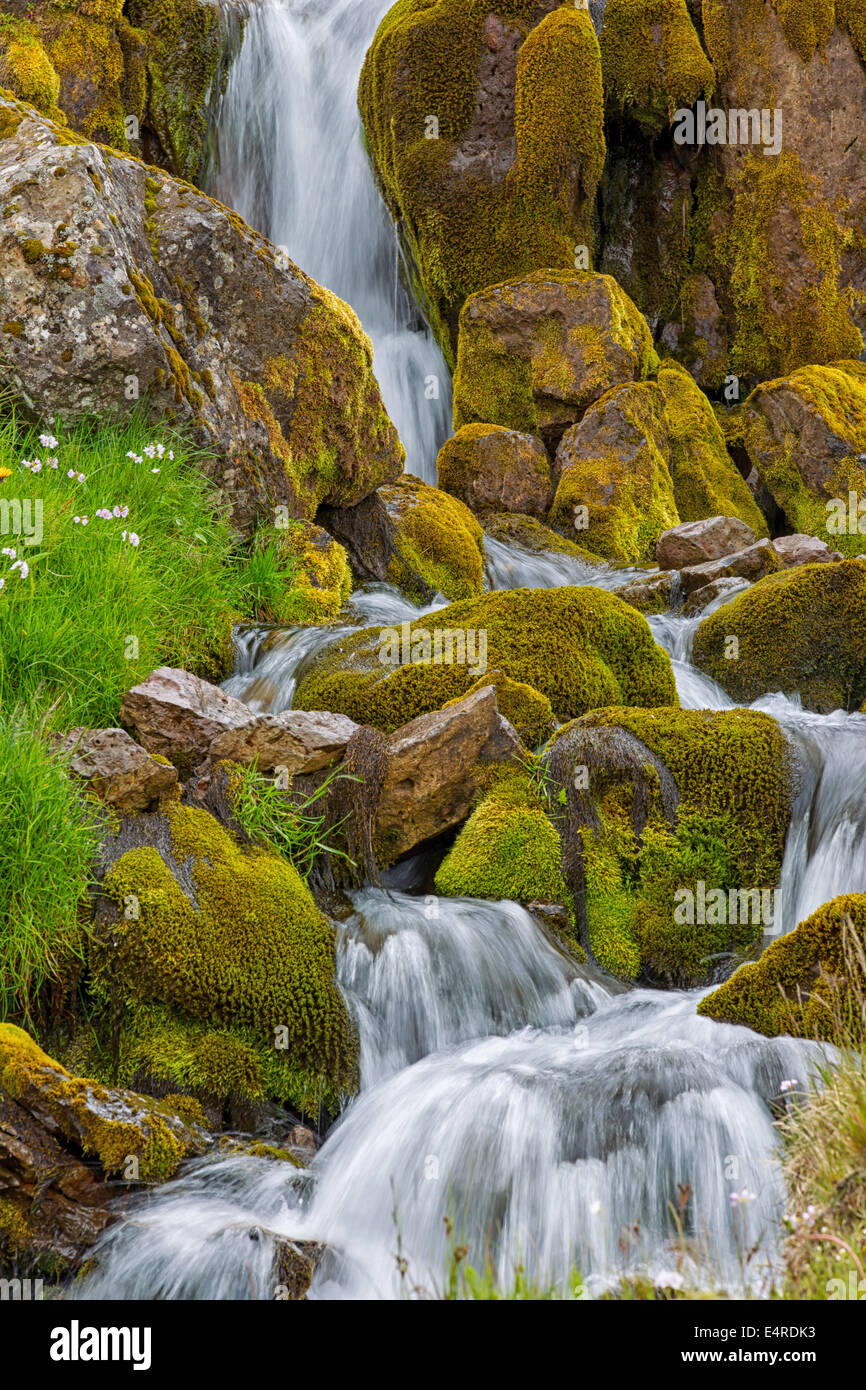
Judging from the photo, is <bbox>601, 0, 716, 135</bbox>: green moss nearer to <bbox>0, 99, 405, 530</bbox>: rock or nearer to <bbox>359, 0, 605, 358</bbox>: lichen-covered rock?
<bbox>359, 0, 605, 358</bbox>: lichen-covered rock

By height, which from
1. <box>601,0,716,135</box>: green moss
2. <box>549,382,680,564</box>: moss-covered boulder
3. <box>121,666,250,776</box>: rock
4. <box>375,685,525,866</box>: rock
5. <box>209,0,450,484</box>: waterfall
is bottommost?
<box>375,685,525,866</box>: rock

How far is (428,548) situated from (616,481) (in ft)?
12.1

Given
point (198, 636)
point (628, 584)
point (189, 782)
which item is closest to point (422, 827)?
point (189, 782)

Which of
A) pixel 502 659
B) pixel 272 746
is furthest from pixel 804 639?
pixel 272 746

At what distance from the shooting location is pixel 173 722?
17.1 feet

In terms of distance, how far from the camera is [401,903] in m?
5.09

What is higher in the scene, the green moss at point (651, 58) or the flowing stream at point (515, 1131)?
the green moss at point (651, 58)

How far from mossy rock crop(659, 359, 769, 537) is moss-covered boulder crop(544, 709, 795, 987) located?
8408 mm

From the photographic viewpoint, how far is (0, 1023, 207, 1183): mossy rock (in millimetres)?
3387

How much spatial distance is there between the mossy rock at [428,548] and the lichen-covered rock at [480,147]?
18.5ft

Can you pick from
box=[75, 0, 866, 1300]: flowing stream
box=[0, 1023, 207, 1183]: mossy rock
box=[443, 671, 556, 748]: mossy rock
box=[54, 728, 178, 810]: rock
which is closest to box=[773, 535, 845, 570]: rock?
box=[75, 0, 866, 1300]: flowing stream

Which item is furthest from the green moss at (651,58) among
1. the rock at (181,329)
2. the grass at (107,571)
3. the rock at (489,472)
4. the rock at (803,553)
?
the grass at (107,571)

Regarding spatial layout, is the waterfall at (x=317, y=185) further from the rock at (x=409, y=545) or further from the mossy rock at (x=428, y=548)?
Result: the rock at (x=409, y=545)

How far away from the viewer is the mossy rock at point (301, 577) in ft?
25.4
